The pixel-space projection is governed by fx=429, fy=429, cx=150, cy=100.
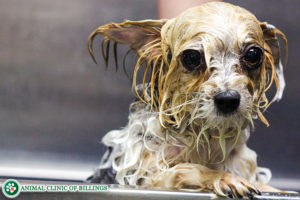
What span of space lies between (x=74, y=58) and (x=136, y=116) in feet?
1.23

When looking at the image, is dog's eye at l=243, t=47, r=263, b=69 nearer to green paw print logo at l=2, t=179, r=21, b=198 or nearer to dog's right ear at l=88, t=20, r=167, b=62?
dog's right ear at l=88, t=20, r=167, b=62

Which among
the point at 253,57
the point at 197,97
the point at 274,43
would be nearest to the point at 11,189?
the point at 197,97

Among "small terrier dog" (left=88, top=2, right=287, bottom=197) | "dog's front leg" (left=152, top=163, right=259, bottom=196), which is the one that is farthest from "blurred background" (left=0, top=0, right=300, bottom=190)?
"dog's front leg" (left=152, top=163, right=259, bottom=196)

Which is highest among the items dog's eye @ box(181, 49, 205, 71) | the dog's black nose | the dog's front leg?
dog's eye @ box(181, 49, 205, 71)

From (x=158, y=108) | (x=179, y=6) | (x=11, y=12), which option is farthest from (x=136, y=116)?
(x=11, y=12)

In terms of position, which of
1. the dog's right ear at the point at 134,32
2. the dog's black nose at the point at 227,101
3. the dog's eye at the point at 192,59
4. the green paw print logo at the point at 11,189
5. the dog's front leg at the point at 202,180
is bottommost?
the dog's front leg at the point at 202,180

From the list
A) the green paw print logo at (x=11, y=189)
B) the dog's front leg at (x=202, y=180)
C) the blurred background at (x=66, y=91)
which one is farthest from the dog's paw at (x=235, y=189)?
the blurred background at (x=66, y=91)

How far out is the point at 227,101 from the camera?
0.68m

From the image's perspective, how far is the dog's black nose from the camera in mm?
675

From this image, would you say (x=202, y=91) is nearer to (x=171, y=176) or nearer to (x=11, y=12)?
(x=171, y=176)

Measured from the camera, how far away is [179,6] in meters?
0.92

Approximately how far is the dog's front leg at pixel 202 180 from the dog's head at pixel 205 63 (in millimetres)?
88

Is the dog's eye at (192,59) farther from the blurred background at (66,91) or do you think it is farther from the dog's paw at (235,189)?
the blurred background at (66,91)

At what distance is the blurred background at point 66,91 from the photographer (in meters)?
1.20
